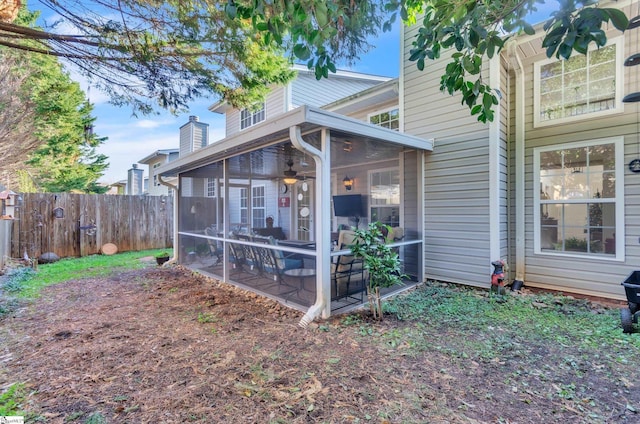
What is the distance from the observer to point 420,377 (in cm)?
254

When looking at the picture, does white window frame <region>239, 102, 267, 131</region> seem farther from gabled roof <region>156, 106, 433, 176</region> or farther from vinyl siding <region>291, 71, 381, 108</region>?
gabled roof <region>156, 106, 433, 176</region>

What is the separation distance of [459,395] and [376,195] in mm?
4210

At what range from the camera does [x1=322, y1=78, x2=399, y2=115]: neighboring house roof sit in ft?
21.4

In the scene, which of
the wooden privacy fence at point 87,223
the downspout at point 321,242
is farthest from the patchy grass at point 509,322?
the wooden privacy fence at point 87,223

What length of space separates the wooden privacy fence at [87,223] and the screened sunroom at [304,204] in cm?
254

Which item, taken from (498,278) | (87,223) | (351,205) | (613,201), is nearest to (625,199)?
(613,201)

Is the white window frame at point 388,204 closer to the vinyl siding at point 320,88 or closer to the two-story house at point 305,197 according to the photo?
the two-story house at point 305,197

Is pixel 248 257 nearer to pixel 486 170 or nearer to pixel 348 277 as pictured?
pixel 348 277

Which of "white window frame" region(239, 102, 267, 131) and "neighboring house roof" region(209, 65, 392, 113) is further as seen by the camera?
"white window frame" region(239, 102, 267, 131)

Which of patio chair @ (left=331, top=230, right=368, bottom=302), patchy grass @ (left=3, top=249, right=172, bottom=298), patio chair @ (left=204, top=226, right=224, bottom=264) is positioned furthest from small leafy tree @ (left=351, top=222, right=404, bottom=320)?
patchy grass @ (left=3, top=249, right=172, bottom=298)

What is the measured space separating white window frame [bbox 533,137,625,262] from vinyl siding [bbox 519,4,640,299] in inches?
1.7

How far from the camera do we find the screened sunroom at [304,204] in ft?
12.5

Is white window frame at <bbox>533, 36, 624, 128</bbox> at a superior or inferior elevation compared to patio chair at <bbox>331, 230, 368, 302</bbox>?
superior

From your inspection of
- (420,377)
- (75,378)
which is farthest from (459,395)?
(75,378)
